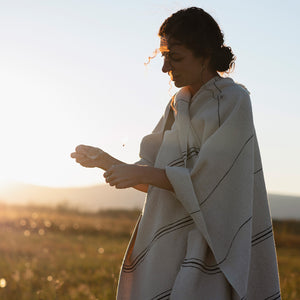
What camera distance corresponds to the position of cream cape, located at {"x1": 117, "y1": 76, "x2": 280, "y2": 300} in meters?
2.62

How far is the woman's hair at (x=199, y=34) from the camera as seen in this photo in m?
2.74

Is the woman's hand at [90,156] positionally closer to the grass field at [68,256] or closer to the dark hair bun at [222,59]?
the dark hair bun at [222,59]

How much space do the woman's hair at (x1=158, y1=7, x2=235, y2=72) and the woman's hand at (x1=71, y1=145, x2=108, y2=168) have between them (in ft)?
2.35

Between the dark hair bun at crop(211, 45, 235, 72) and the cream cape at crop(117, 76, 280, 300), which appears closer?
the cream cape at crop(117, 76, 280, 300)

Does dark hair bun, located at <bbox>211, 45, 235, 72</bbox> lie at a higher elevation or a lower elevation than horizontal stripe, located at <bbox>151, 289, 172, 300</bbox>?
higher

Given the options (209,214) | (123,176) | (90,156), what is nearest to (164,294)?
(209,214)

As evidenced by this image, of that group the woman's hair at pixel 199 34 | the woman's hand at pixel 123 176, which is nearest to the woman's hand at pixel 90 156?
the woman's hand at pixel 123 176

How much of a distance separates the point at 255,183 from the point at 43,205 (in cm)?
1702

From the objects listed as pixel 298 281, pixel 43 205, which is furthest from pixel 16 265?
pixel 43 205

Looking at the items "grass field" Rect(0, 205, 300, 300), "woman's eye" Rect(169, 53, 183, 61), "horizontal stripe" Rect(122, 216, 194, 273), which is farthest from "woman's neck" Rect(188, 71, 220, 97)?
"grass field" Rect(0, 205, 300, 300)

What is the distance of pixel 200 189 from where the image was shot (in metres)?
2.65

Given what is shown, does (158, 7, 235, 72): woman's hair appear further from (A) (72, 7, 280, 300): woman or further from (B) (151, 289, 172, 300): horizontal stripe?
(B) (151, 289, 172, 300): horizontal stripe

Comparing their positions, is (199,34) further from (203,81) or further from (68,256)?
(68,256)

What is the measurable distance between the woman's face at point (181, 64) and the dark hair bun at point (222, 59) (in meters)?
0.08
